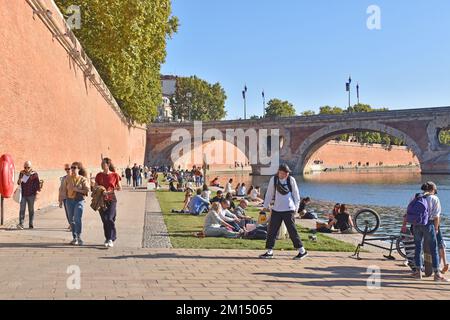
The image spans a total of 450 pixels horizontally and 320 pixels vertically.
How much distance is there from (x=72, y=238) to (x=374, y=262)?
5.86 m

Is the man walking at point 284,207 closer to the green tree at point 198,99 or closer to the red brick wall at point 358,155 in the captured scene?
the red brick wall at point 358,155

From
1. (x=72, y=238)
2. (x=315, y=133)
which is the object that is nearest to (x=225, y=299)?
(x=72, y=238)

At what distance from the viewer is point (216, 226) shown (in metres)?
12.9

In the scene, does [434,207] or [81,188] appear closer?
[434,207]

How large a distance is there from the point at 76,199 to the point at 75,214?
29 cm

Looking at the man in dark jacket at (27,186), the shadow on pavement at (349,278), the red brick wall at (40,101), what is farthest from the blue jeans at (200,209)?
the shadow on pavement at (349,278)

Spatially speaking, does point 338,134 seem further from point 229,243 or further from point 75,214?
point 75,214

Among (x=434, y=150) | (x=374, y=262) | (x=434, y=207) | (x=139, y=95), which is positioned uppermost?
(x=139, y=95)

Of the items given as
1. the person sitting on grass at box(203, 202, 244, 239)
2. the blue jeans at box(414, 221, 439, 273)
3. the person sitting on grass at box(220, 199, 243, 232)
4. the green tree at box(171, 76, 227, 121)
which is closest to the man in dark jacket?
the person sitting on grass at box(203, 202, 244, 239)

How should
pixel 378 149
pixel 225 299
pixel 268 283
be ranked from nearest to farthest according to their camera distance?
pixel 225 299 < pixel 268 283 < pixel 378 149

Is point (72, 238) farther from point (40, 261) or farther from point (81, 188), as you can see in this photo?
point (40, 261)

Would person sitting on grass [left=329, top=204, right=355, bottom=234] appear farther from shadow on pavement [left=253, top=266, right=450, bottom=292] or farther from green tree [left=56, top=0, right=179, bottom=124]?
green tree [left=56, top=0, right=179, bottom=124]

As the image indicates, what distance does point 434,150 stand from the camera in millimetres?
56375

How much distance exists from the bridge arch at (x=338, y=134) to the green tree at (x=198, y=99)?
36798 millimetres
